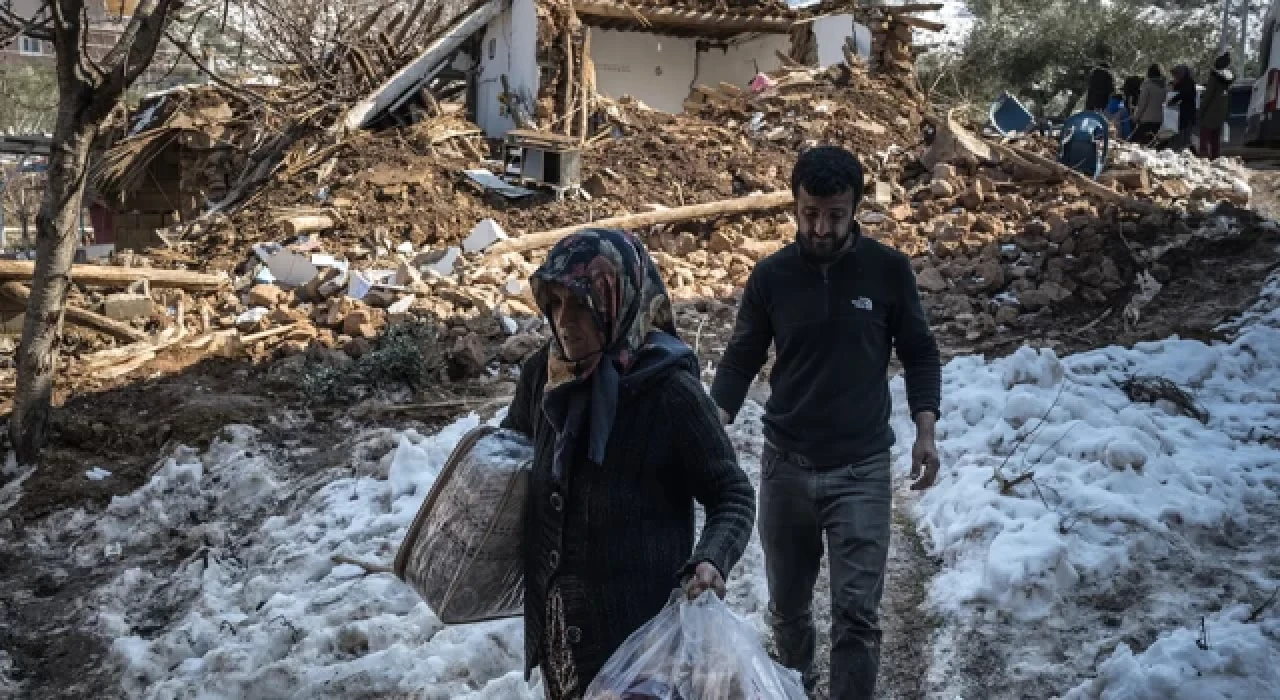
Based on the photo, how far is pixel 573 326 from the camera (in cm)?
219

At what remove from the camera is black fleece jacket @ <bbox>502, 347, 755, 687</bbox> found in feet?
7.38

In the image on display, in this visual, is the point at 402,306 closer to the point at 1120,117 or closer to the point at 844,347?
the point at 844,347

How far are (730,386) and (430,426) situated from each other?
3.83 metres

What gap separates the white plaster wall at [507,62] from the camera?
1452 centimetres

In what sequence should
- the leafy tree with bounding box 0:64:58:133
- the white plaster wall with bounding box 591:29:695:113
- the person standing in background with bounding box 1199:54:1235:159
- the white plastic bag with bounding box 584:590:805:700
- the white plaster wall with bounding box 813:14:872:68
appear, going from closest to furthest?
the white plastic bag with bounding box 584:590:805:700, the person standing in background with bounding box 1199:54:1235:159, the white plaster wall with bounding box 813:14:872:68, the white plaster wall with bounding box 591:29:695:113, the leafy tree with bounding box 0:64:58:133

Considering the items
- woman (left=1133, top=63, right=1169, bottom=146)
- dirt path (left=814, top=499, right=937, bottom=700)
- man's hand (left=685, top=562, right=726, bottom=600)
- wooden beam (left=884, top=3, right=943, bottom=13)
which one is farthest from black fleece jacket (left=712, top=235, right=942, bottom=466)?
woman (left=1133, top=63, right=1169, bottom=146)

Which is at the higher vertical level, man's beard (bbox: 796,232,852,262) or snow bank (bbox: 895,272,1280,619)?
man's beard (bbox: 796,232,852,262)

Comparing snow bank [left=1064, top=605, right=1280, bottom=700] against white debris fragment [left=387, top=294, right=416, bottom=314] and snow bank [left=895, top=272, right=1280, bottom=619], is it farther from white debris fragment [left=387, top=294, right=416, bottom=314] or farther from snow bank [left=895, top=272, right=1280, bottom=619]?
white debris fragment [left=387, top=294, right=416, bottom=314]

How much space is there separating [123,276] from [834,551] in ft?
24.3

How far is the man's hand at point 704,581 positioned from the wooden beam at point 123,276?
7581mm

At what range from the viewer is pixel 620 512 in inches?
89.2

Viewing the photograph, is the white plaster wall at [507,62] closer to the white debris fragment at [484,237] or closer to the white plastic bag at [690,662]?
the white debris fragment at [484,237]

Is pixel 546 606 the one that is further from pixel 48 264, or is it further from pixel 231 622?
pixel 48 264

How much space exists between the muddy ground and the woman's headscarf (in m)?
2.32
